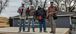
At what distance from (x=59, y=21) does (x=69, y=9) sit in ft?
88.5

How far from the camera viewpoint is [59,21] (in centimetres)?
3475

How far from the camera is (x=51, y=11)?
48.6 ft

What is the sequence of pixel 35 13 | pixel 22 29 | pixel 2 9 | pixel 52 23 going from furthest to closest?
1. pixel 2 9
2. pixel 22 29
3. pixel 35 13
4. pixel 52 23

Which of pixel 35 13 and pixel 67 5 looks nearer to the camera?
pixel 35 13

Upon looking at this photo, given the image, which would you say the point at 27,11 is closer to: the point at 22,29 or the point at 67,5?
the point at 22,29

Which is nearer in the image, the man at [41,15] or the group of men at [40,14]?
the group of men at [40,14]

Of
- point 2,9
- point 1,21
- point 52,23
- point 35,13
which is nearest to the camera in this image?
point 1,21

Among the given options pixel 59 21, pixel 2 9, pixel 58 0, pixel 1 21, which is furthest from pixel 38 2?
pixel 1 21

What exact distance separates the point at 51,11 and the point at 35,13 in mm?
1391

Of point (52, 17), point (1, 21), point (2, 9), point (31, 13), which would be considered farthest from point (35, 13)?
point (2, 9)

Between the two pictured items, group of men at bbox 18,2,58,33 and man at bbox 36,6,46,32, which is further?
man at bbox 36,6,46,32

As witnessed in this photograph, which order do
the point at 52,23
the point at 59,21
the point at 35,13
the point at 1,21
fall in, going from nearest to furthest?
the point at 1,21, the point at 52,23, the point at 35,13, the point at 59,21

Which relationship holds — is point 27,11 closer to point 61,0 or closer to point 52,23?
point 52,23

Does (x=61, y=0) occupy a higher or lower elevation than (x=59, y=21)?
higher
